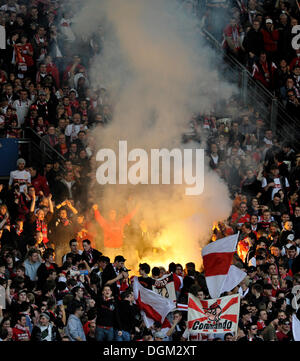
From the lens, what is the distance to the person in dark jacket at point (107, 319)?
1091 centimetres

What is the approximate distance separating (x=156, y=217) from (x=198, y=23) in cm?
430

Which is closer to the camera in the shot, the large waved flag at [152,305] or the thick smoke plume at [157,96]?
the large waved flag at [152,305]

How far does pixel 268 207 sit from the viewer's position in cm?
1479

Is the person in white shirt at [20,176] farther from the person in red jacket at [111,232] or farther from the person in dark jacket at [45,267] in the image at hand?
the person in dark jacket at [45,267]

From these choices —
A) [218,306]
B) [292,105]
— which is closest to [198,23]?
[292,105]

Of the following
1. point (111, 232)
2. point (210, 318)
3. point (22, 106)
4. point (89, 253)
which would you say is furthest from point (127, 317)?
point (22, 106)

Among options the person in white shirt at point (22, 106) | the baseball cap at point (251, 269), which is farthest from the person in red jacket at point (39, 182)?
the baseball cap at point (251, 269)

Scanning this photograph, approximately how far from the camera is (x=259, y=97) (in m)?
17.4

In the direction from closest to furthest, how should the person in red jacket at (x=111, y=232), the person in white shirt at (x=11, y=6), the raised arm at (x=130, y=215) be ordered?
the person in red jacket at (x=111, y=232)
the raised arm at (x=130, y=215)
the person in white shirt at (x=11, y=6)

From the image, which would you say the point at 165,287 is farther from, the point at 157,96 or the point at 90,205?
the point at 157,96

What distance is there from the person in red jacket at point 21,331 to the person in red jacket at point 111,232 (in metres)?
3.76

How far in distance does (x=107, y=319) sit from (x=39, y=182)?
13.3 feet
